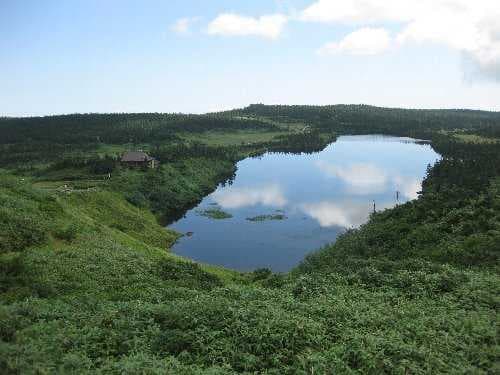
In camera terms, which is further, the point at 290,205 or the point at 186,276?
the point at 290,205

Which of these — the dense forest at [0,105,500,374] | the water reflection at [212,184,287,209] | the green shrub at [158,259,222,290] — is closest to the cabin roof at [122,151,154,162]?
the water reflection at [212,184,287,209]

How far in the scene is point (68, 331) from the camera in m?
20.2

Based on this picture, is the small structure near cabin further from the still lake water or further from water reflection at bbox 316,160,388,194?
water reflection at bbox 316,160,388,194

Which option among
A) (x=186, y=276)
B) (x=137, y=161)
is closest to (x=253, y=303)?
(x=186, y=276)

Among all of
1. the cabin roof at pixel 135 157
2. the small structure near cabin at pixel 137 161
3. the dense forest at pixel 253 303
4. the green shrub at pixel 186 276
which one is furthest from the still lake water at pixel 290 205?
the green shrub at pixel 186 276

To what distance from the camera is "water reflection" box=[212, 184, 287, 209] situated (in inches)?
4213

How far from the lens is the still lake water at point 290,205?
70.7 metres

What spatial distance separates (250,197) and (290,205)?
13607mm

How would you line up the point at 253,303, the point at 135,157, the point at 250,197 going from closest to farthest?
the point at 253,303, the point at 250,197, the point at 135,157

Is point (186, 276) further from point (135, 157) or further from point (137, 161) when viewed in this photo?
point (135, 157)

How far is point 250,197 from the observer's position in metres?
115

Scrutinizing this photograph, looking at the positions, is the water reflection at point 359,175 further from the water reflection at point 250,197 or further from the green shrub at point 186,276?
the green shrub at point 186,276

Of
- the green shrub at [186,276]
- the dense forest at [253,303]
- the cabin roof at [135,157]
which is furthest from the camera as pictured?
the cabin roof at [135,157]

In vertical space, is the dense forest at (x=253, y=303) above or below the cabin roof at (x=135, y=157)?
below
